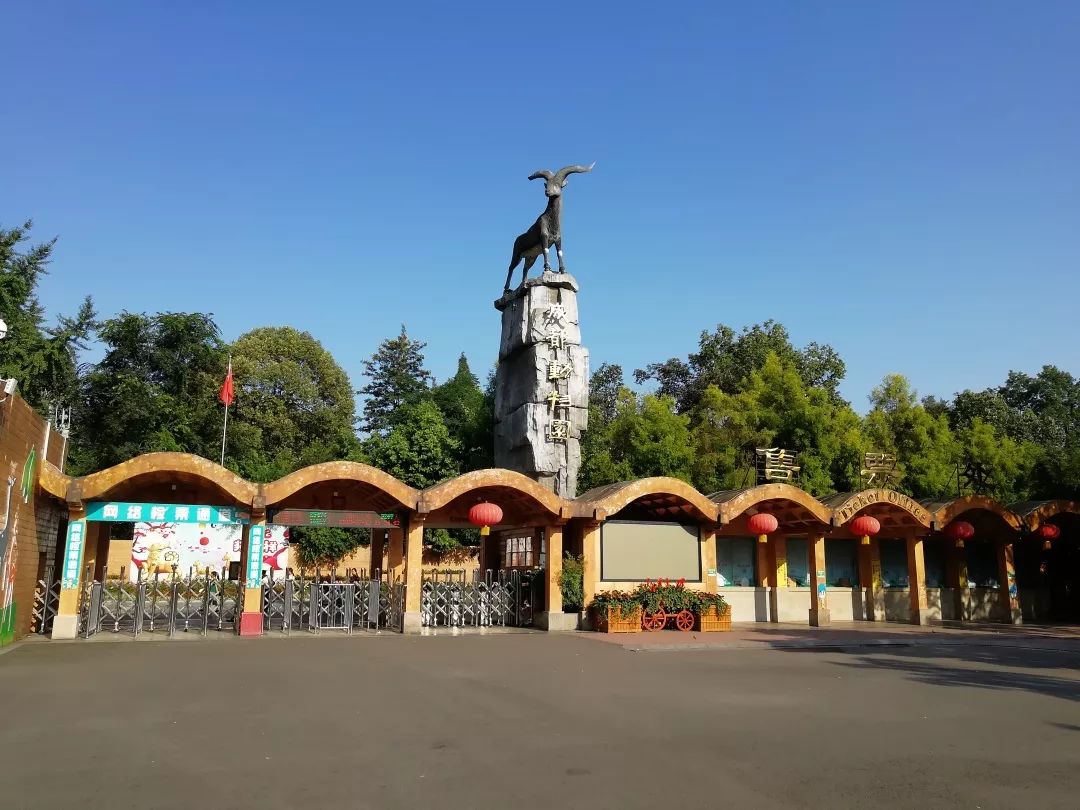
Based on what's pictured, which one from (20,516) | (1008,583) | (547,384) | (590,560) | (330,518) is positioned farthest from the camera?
(1008,583)

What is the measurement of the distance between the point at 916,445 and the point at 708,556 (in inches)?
696

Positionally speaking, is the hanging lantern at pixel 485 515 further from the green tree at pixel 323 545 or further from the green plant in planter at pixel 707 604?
the green tree at pixel 323 545

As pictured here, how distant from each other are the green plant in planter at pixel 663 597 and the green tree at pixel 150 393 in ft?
72.9

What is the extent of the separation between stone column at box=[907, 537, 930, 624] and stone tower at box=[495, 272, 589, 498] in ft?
31.6

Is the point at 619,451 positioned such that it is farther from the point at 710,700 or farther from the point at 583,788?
the point at 583,788

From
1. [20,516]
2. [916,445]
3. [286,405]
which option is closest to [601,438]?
[916,445]

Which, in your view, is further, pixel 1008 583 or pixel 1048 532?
pixel 1008 583

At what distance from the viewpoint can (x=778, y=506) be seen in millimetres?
20922

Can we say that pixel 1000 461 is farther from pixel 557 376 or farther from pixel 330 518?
pixel 330 518

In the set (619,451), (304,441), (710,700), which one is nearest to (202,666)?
(710,700)

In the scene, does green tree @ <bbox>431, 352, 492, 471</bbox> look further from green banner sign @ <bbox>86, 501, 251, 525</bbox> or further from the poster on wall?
green banner sign @ <bbox>86, 501, 251, 525</bbox>

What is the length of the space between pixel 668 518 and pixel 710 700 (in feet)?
37.5

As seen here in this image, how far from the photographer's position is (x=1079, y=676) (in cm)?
1196

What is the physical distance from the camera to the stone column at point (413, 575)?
1728 cm
